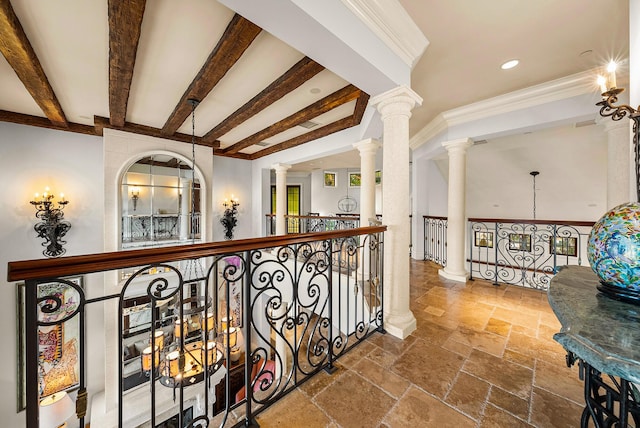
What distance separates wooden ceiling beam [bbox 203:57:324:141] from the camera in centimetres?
240

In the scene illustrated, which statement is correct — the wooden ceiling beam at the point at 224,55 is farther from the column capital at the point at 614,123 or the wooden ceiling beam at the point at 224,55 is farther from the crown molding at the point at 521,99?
the column capital at the point at 614,123

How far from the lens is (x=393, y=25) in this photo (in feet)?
6.35

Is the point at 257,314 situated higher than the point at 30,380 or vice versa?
the point at 30,380

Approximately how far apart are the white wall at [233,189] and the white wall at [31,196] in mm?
2349

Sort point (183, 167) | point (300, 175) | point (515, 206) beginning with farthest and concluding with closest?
point (300, 175) < point (515, 206) < point (183, 167)

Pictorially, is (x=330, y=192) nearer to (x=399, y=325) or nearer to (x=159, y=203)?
(x=159, y=203)

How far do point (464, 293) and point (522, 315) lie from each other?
28.9 inches

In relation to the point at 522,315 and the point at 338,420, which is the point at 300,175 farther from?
the point at 338,420

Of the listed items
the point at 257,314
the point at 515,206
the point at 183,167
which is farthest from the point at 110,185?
the point at 515,206

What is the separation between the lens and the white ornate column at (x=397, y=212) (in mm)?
2279

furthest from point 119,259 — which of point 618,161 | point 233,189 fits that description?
point 233,189

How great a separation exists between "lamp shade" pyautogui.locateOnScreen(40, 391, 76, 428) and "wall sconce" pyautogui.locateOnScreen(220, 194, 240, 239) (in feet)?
12.7

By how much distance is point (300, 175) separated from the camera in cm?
1051

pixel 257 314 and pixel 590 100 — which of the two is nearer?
pixel 590 100
